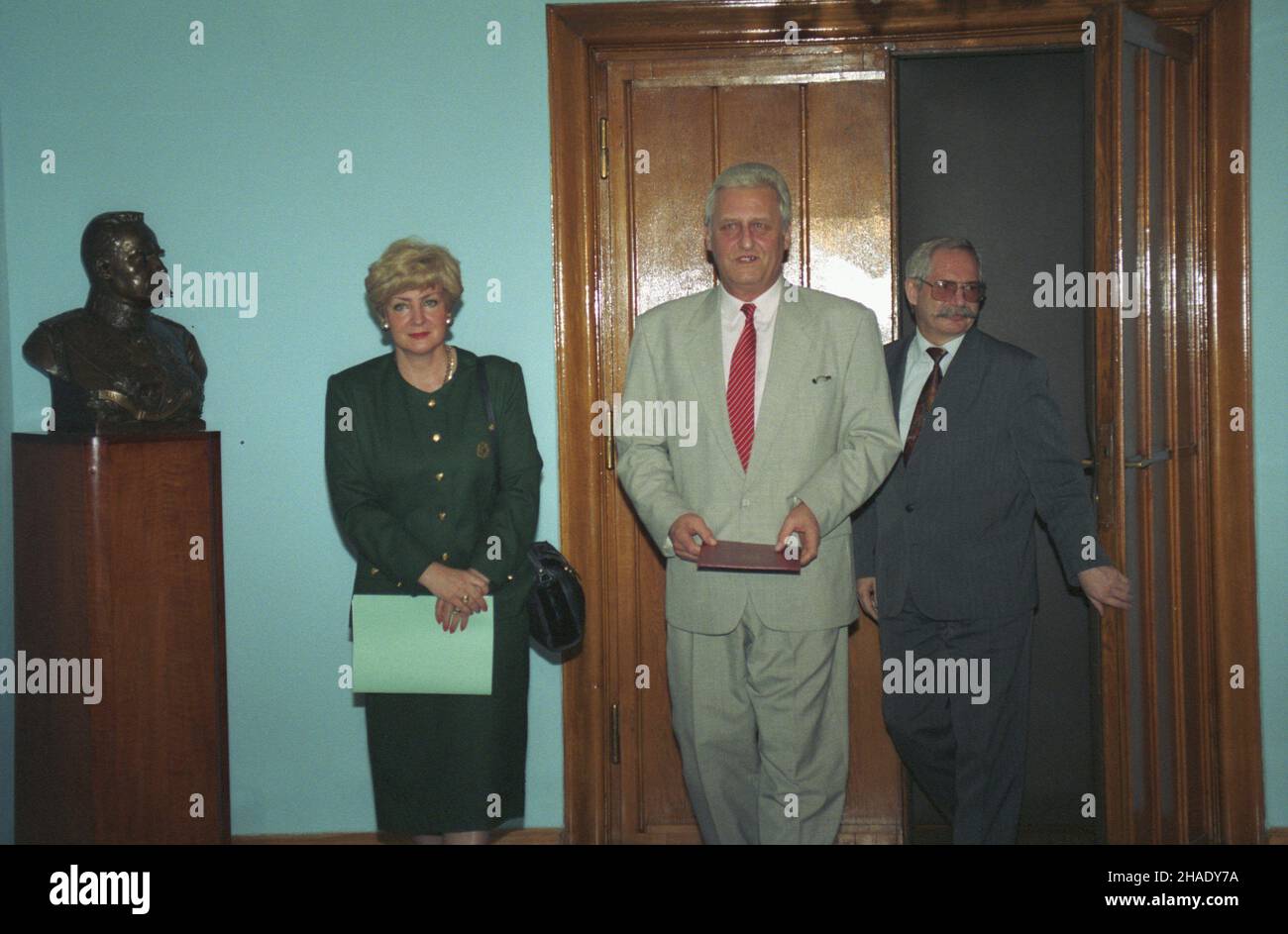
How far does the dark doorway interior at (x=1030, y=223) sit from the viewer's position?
353cm

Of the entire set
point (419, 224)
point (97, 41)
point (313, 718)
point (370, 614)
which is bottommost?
point (313, 718)

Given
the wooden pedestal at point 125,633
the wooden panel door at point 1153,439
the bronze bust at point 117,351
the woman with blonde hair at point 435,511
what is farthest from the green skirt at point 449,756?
the wooden panel door at point 1153,439

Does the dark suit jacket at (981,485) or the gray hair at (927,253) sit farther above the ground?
the gray hair at (927,253)

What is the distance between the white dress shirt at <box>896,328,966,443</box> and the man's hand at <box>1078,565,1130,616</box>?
21.9 inches

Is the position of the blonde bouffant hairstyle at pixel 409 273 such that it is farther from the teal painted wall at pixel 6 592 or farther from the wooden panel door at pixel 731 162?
the teal painted wall at pixel 6 592

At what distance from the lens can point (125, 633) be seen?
293 cm

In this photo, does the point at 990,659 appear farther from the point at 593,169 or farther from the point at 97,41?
the point at 97,41

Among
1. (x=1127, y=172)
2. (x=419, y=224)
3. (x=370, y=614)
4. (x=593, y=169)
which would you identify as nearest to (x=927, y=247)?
(x=1127, y=172)

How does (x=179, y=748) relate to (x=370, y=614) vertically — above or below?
below

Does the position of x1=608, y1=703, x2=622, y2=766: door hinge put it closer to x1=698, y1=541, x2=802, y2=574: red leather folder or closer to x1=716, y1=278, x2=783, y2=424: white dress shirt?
x1=698, y1=541, x2=802, y2=574: red leather folder

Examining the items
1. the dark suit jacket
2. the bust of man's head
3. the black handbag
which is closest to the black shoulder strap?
the black handbag

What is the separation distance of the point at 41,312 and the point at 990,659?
2.73m

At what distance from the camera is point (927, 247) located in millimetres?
3094

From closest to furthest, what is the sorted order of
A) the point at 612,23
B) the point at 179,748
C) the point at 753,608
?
the point at 753,608 → the point at 179,748 → the point at 612,23
